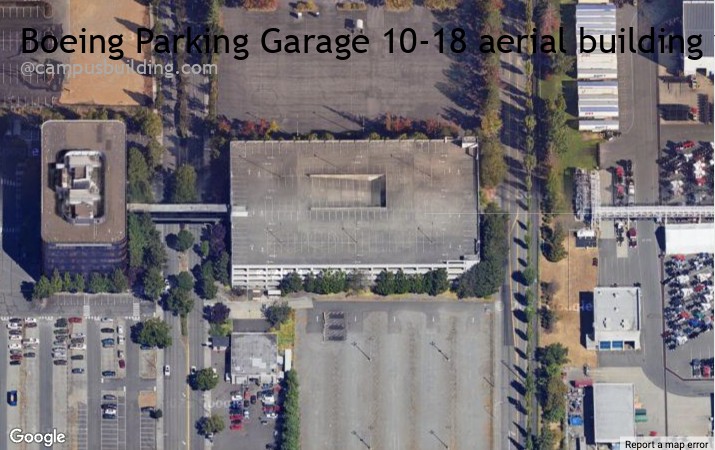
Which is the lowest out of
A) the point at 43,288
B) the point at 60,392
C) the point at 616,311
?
the point at 60,392

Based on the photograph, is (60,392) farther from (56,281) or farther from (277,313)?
(277,313)

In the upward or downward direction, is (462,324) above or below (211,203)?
below

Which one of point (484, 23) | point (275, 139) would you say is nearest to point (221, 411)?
point (275, 139)

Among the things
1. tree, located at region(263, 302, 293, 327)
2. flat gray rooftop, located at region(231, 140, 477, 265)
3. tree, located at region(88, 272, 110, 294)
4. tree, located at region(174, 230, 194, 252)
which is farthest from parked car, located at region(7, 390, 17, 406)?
tree, located at region(263, 302, 293, 327)

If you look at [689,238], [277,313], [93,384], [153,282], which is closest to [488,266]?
[689,238]

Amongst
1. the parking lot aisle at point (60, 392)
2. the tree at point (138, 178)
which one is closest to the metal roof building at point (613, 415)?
the tree at point (138, 178)

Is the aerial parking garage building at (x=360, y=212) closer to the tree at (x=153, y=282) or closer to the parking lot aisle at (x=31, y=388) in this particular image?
the tree at (x=153, y=282)

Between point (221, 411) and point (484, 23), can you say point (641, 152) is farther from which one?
point (221, 411)
